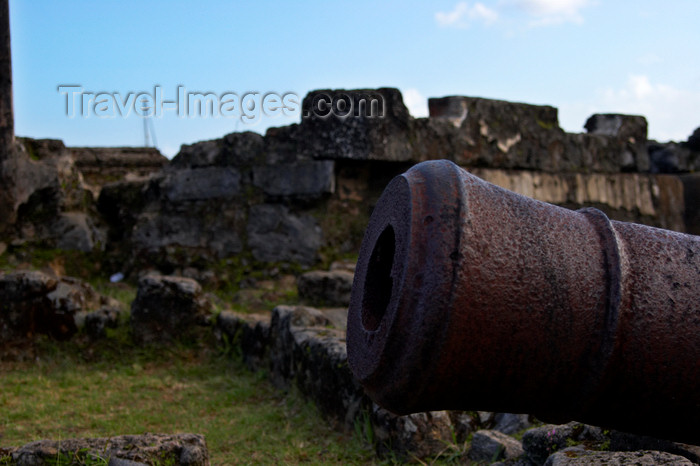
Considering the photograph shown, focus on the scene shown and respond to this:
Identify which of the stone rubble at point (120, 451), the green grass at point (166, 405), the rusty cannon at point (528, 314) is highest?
the rusty cannon at point (528, 314)

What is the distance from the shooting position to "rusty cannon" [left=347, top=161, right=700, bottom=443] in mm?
1491

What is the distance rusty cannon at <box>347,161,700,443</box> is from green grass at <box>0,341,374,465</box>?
153 cm

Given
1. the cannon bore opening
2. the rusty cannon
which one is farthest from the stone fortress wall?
the rusty cannon

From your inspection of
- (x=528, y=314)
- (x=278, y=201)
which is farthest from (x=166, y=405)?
(x=528, y=314)

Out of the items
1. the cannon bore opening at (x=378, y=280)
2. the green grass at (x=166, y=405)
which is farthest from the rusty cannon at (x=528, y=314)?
the green grass at (x=166, y=405)

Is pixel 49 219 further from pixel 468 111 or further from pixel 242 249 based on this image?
pixel 468 111

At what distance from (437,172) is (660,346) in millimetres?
673

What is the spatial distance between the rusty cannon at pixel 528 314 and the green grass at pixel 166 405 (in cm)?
153

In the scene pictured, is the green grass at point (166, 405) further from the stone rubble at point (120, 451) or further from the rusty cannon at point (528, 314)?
the rusty cannon at point (528, 314)

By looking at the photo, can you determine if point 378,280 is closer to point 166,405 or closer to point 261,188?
point 166,405

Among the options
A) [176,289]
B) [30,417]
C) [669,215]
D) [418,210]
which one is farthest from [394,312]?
[669,215]

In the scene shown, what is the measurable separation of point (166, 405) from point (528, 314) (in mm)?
2985

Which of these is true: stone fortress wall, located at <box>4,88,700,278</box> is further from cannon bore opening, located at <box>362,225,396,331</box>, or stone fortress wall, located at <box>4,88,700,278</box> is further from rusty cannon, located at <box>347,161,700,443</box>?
rusty cannon, located at <box>347,161,700,443</box>

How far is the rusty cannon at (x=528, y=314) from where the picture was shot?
1.49 m
